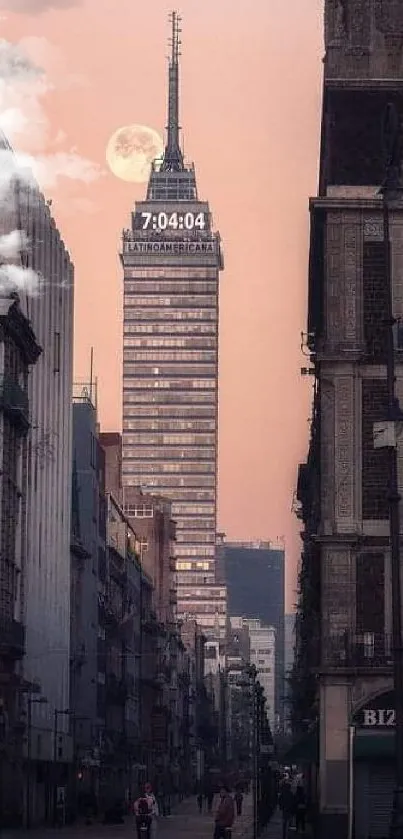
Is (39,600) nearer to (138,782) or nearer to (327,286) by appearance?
(327,286)

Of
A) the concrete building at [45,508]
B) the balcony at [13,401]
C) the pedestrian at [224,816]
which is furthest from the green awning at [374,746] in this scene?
the concrete building at [45,508]

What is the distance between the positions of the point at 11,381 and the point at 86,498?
170 feet

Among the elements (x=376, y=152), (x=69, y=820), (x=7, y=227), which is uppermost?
(x=7, y=227)

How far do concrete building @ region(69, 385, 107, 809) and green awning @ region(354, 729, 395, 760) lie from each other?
236 feet

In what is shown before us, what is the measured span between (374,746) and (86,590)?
87.6m

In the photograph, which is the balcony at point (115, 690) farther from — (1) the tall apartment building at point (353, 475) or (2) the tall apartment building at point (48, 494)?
(1) the tall apartment building at point (353, 475)

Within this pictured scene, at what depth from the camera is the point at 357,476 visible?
70.5m

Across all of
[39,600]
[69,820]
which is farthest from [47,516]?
[69,820]

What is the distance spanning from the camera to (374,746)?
67.0 metres

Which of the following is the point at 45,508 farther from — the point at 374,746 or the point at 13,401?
the point at 374,746

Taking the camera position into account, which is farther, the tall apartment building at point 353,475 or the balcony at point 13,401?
the balcony at point 13,401

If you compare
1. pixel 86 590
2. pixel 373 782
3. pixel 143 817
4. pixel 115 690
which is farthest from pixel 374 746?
pixel 115 690

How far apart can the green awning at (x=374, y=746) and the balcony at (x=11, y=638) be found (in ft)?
118

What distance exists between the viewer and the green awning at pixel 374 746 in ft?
218
